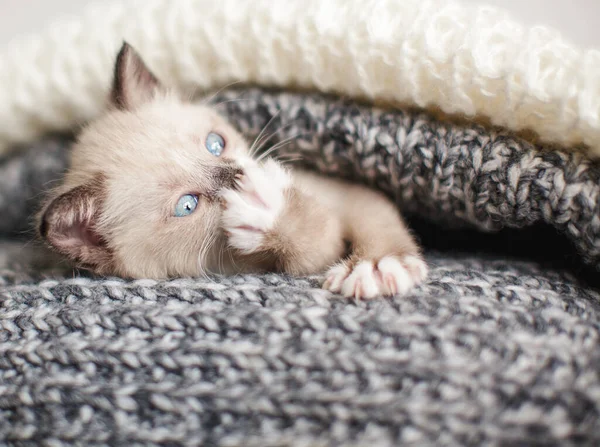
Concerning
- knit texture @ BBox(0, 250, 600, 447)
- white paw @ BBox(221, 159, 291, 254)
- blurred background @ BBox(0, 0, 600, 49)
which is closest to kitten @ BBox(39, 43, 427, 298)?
white paw @ BBox(221, 159, 291, 254)

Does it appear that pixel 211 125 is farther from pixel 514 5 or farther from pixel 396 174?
pixel 514 5

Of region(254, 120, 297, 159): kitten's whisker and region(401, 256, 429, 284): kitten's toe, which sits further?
region(254, 120, 297, 159): kitten's whisker

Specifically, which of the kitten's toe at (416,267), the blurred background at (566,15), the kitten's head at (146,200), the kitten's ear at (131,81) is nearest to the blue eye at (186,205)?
the kitten's head at (146,200)

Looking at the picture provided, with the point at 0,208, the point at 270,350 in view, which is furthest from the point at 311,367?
the point at 0,208

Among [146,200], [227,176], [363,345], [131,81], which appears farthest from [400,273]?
[131,81]

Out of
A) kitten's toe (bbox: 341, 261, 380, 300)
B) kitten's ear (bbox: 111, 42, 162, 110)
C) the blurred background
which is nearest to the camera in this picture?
kitten's toe (bbox: 341, 261, 380, 300)

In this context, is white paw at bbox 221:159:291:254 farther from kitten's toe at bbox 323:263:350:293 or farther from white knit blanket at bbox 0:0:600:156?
white knit blanket at bbox 0:0:600:156

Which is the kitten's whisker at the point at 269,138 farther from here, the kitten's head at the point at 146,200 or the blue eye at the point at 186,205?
the blue eye at the point at 186,205
